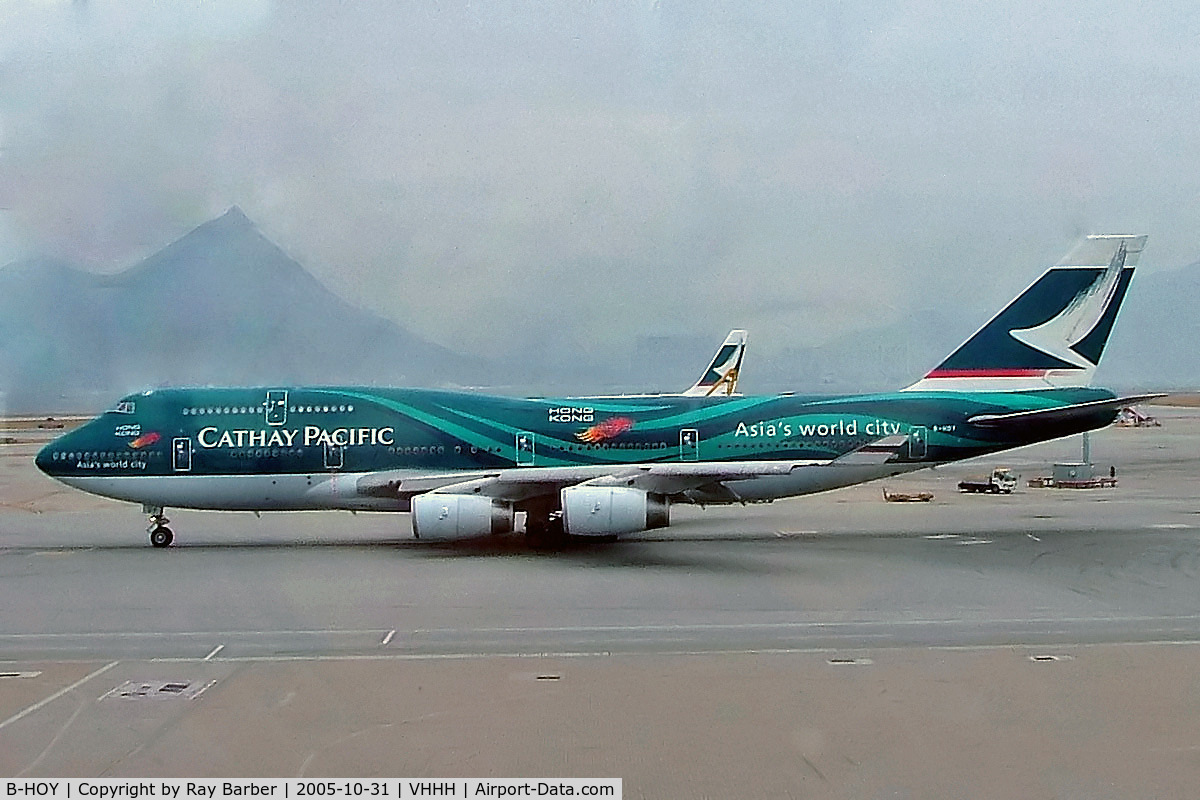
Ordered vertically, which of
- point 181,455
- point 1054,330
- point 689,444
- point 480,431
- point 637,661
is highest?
point 1054,330

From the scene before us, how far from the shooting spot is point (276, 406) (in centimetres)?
1938

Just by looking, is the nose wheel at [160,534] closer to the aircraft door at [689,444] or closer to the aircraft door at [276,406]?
the aircraft door at [276,406]

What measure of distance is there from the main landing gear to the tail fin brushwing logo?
14.5 m

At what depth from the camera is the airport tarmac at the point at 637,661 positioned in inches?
276

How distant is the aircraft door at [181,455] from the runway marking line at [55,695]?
31.1 feet

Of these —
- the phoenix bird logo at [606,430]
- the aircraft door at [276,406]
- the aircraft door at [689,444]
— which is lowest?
the aircraft door at [689,444]

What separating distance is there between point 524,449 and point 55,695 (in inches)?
431

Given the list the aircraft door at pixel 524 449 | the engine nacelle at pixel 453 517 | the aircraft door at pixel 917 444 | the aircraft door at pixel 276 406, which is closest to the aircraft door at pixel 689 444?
the aircraft door at pixel 524 449

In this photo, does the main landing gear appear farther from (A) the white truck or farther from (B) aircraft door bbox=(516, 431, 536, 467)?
(A) the white truck

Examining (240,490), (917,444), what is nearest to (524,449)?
(240,490)
